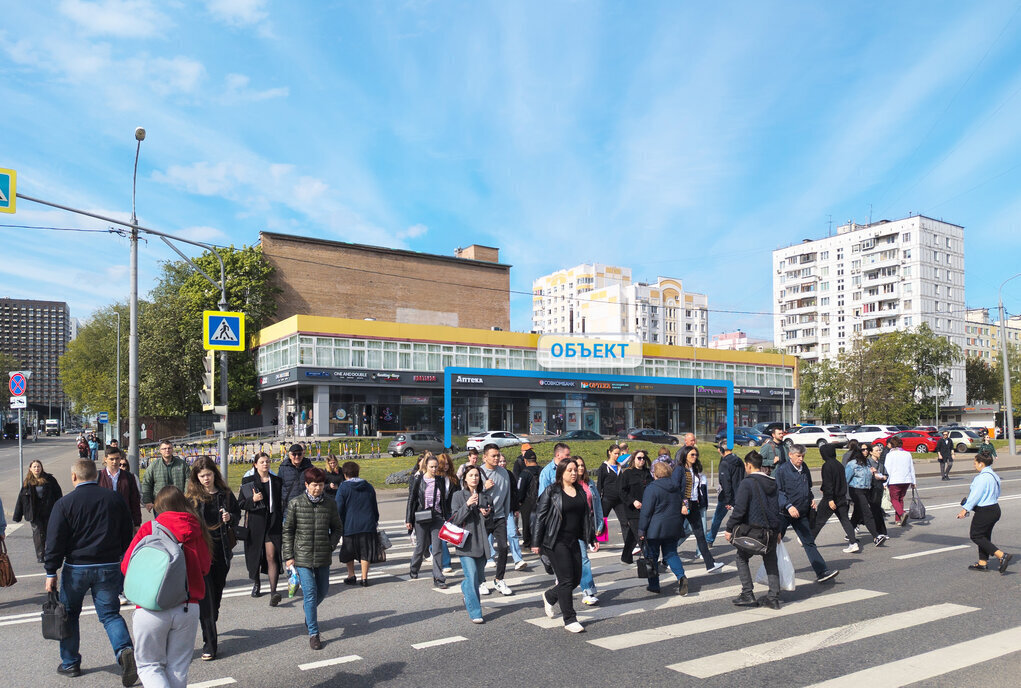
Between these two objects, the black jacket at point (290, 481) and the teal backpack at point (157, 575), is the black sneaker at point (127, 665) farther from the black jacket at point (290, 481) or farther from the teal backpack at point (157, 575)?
the black jacket at point (290, 481)

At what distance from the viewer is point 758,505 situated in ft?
27.2

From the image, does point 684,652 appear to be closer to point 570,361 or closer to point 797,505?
point 797,505

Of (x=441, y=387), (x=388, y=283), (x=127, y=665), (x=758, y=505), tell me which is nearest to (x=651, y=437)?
(x=441, y=387)

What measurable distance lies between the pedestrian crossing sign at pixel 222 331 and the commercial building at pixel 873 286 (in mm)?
94112

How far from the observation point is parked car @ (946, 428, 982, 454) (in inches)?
1789

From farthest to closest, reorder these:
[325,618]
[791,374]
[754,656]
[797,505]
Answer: [791,374] → [797,505] → [325,618] → [754,656]

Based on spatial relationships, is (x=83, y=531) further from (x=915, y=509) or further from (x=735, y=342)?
(x=735, y=342)

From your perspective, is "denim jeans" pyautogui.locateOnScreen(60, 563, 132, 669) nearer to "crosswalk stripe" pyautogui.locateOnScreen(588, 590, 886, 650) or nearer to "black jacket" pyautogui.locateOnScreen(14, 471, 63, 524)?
"crosswalk stripe" pyautogui.locateOnScreen(588, 590, 886, 650)

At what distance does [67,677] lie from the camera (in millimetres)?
6277

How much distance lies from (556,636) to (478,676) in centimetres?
141

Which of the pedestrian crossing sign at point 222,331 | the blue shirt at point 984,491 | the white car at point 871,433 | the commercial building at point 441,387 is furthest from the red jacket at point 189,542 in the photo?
the white car at point 871,433

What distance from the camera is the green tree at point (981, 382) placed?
101 metres

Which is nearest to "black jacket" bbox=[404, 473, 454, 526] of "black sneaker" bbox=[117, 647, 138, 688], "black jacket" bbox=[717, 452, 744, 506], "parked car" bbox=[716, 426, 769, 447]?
"black jacket" bbox=[717, 452, 744, 506]

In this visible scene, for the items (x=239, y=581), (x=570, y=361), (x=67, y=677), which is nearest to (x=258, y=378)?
(x=570, y=361)
